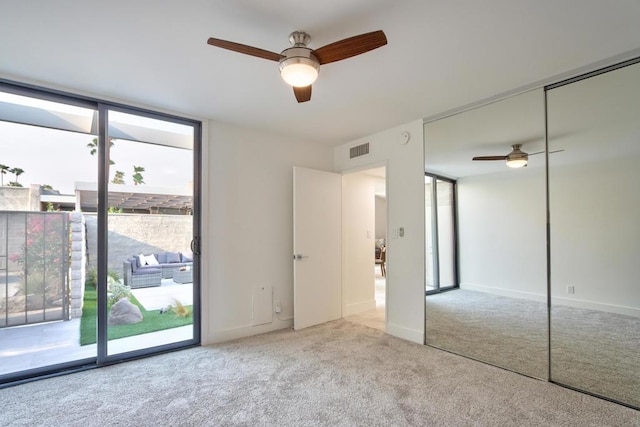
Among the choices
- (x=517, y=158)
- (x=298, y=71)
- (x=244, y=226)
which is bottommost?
(x=244, y=226)

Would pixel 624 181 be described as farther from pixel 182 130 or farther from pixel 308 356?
pixel 182 130

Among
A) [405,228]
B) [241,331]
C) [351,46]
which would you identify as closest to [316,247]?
[405,228]

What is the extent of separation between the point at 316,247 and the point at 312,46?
8.33ft

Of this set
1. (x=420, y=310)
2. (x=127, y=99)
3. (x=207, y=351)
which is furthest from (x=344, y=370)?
(x=127, y=99)

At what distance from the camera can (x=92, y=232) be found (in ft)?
9.64

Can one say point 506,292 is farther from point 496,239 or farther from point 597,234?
point 597,234

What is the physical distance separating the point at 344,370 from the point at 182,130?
295 centimetres

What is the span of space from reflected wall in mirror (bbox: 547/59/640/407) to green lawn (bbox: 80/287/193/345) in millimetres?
3550

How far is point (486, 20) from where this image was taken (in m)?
1.84

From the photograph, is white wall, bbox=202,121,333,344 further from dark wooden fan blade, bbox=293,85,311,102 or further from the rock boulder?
dark wooden fan blade, bbox=293,85,311,102

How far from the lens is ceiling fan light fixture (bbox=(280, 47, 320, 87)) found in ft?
6.15

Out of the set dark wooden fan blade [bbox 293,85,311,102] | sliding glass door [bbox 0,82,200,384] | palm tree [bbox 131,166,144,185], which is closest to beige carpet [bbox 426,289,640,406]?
dark wooden fan blade [bbox 293,85,311,102]

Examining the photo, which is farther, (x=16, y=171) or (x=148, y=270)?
(x=148, y=270)

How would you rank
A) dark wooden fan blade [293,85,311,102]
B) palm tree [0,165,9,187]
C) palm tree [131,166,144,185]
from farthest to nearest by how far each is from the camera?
1. palm tree [131,166,144,185]
2. palm tree [0,165,9,187]
3. dark wooden fan blade [293,85,311,102]
